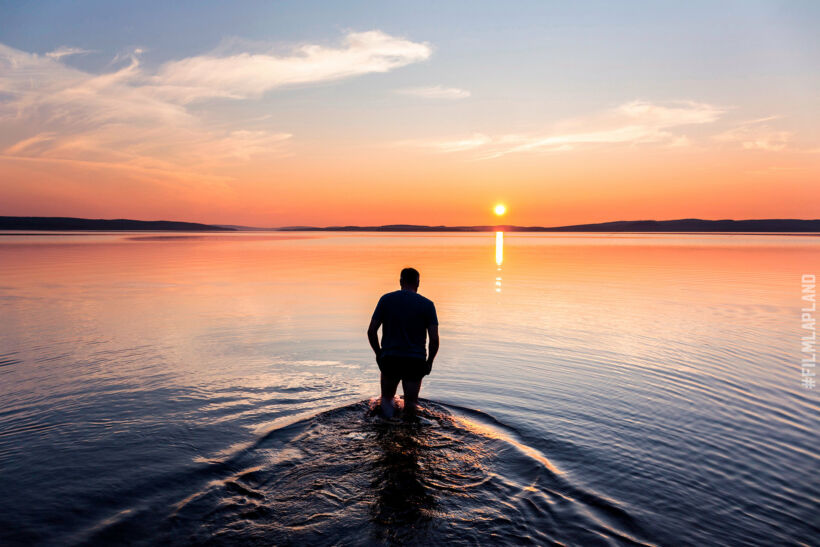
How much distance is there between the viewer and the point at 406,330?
7.25m

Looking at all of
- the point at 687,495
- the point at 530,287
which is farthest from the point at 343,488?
the point at 530,287

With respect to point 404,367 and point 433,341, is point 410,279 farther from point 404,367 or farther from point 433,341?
point 404,367

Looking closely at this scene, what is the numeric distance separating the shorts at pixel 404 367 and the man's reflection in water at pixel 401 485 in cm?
72

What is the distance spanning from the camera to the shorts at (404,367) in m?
7.30

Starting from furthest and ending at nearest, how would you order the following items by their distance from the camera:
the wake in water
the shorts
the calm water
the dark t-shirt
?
the shorts, the dark t-shirt, the calm water, the wake in water

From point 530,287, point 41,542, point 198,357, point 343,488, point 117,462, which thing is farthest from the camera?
point 530,287

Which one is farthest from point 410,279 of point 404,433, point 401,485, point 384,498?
point 384,498

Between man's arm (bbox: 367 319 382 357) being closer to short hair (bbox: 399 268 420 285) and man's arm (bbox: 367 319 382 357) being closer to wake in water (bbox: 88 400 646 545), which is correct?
short hair (bbox: 399 268 420 285)

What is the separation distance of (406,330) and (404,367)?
546 millimetres

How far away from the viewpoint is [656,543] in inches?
184

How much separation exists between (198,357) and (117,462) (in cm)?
535

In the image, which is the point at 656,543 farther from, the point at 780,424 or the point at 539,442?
the point at 780,424

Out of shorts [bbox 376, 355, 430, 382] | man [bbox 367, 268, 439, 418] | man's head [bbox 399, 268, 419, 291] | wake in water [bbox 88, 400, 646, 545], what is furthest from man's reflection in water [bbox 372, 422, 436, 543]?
man's head [bbox 399, 268, 419, 291]

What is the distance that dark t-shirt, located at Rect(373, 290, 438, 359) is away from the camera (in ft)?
23.6
